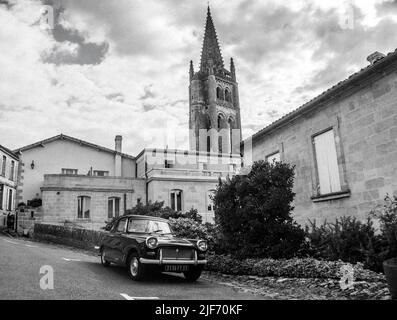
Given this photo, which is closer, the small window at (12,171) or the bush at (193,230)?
the bush at (193,230)

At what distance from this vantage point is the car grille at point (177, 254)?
7.86 meters

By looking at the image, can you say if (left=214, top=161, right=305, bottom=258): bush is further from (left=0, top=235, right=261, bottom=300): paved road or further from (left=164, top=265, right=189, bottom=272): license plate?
(left=164, top=265, right=189, bottom=272): license plate

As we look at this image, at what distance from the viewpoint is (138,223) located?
29.7ft

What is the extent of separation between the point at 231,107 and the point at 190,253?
61989 mm

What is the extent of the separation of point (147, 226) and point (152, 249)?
4.31 ft

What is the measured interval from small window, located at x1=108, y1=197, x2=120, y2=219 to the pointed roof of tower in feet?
153

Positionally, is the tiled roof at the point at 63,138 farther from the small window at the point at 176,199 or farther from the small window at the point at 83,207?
the small window at the point at 176,199

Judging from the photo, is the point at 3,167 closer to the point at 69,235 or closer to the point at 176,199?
the point at 69,235

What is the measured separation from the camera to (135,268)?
7977mm

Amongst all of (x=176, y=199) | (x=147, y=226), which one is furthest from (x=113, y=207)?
(x=147, y=226)

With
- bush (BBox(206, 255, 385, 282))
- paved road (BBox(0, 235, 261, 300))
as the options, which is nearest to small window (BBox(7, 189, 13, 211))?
paved road (BBox(0, 235, 261, 300))

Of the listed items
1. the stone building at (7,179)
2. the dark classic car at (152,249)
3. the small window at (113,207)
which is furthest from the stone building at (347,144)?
the stone building at (7,179)

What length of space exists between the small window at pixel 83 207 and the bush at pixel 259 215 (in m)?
19.5
